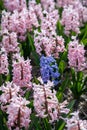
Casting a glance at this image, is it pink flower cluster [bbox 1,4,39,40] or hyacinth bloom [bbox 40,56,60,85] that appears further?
pink flower cluster [bbox 1,4,39,40]

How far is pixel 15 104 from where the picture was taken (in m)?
3.32

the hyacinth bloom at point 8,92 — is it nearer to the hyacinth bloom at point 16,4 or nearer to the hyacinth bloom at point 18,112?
the hyacinth bloom at point 18,112

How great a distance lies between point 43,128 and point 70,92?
1263mm

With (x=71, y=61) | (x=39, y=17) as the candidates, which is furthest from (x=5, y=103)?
(x=39, y=17)

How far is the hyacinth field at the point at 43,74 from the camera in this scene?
3.51 meters

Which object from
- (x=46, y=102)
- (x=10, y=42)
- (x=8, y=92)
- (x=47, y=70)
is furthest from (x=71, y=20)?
(x=46, y=102)

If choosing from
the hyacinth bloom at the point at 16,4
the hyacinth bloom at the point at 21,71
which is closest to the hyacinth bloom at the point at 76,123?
the hyacinth bloom at the point at 21,71

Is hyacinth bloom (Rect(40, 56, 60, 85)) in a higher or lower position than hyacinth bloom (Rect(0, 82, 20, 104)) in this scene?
higher

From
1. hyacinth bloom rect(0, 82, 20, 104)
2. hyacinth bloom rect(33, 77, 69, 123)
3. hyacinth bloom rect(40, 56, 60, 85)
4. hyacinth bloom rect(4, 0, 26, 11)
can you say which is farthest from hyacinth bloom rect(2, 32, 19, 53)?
hyacinth bloom rect(4, 0, 26, 11)

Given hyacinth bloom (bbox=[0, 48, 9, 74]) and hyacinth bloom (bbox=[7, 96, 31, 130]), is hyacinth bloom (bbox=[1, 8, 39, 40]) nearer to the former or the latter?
hyacinth bloom (bbox=[0, 48, 9, 74])

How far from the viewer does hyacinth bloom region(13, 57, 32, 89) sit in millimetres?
4160

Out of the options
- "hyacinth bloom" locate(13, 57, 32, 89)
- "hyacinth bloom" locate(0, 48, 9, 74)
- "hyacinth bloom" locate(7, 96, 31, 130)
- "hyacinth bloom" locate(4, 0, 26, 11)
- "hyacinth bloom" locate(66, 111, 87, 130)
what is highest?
"hyacinth bloom" locate(4, 0, 26, 11)

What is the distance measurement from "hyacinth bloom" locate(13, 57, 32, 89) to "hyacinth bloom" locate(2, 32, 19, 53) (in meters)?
0.96

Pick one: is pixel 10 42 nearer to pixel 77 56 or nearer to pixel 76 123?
pixel 77 56
